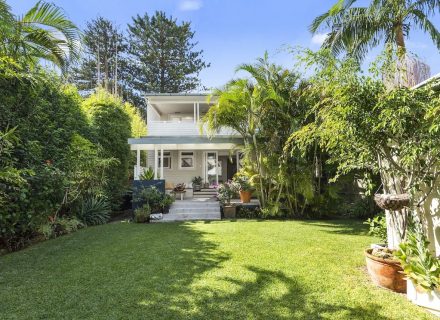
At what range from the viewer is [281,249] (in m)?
6.62

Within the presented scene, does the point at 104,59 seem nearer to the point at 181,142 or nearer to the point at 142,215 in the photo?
the point at 181,142

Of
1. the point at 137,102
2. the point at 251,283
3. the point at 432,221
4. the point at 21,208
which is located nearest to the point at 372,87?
the point at 432,221

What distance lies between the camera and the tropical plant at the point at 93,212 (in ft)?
33.9

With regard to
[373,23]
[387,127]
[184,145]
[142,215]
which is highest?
[373,23]

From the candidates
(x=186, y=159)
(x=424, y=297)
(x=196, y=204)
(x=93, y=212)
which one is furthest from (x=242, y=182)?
(x=424, y=297)

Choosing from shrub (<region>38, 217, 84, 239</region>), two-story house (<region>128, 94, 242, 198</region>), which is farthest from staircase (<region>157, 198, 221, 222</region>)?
shrub (<region>38, 217, 84, 239</region>)

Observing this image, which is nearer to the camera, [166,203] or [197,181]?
[166,203]

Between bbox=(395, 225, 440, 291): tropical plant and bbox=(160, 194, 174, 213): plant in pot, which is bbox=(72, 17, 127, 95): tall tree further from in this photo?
bbox=(395, 225, 440, 291): tropical plant

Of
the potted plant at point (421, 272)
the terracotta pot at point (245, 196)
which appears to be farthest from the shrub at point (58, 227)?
the potted plant at point (421, 272)

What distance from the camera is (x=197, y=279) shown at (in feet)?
15.7

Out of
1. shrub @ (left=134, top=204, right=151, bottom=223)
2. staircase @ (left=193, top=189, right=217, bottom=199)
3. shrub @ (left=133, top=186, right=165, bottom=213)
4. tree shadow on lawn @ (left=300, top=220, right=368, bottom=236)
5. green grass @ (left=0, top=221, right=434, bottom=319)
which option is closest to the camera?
green grass @ (left=0, top=221, right=434, bottom=319)

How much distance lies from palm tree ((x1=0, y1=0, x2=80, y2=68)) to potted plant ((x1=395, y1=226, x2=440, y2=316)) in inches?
321

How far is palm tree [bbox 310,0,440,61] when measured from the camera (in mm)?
11047

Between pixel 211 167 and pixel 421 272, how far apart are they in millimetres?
14463
